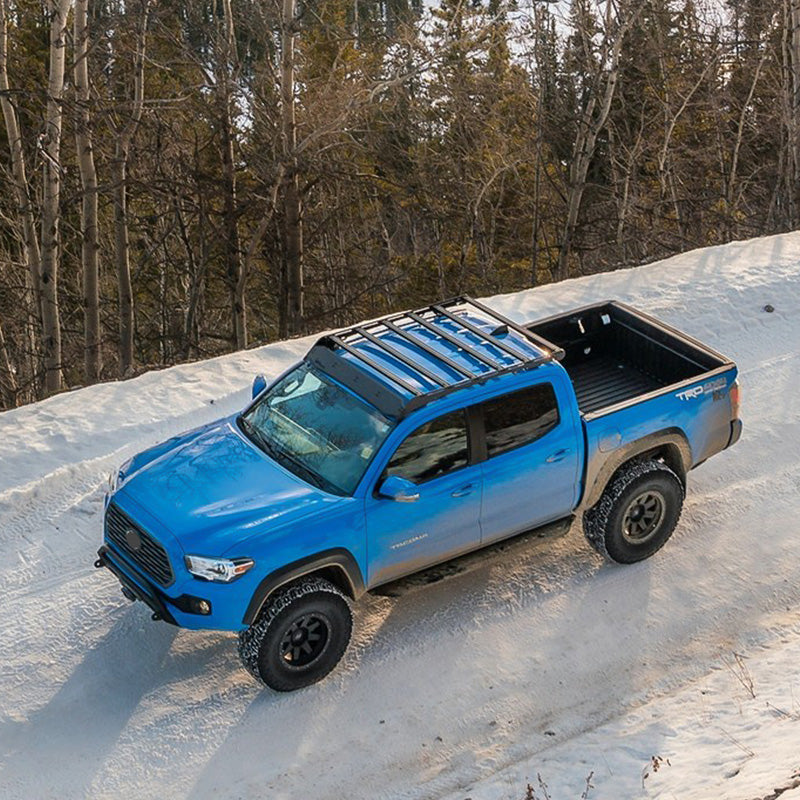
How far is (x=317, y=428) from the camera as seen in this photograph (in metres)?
6.96

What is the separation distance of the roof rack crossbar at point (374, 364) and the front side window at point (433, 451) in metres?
0.27

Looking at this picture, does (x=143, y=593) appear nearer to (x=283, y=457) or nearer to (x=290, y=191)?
(x=283, y=457)

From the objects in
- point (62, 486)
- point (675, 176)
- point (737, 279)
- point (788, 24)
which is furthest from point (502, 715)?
point (675, 176)

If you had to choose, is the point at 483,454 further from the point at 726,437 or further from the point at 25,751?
the point at 25,751

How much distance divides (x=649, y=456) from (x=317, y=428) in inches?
104

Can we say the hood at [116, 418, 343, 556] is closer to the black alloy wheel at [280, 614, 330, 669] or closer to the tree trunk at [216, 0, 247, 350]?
the black alloy wheel at [280, 614, 330, 669]

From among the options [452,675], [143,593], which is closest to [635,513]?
[452,675]

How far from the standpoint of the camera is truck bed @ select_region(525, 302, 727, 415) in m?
8.48

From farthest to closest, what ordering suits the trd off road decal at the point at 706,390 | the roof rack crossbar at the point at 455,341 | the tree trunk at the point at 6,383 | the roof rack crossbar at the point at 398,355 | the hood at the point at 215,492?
the tree trunk at the point at 6,383, the trd off road decal at the point at 706,390, the roof rack crossbar at the point at 455,341, the roof rack crossbar at the point at 398,355, the hood at the point at 215,492

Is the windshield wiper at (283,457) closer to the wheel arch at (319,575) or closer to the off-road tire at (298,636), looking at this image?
the wheel arch at (319,575)

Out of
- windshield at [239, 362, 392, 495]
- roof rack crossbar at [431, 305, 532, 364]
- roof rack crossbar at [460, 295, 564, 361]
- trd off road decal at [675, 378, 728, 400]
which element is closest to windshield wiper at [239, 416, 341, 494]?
windshield at [239, 362, 392, 495]

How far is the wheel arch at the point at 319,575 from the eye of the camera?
6.14 meters

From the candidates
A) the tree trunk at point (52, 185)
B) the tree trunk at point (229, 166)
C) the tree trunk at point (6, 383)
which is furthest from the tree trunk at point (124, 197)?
the tree trunk at point (6, 383)

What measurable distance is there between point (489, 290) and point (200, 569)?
23239 millimetres
